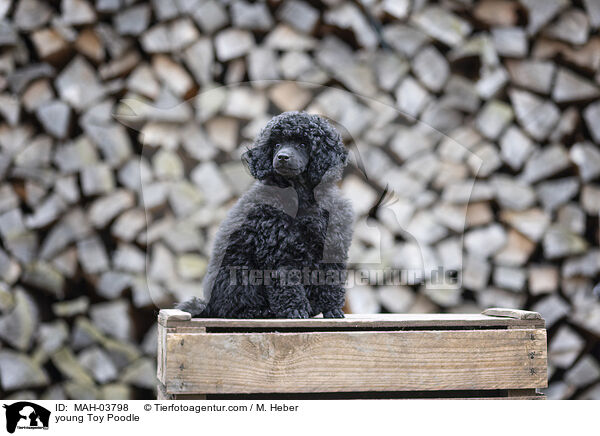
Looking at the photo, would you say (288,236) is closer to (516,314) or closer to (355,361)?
(355,361)

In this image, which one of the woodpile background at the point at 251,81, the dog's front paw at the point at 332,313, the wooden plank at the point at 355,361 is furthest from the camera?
the woodpile background at the point at 251,81

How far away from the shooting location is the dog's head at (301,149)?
3.52 ft

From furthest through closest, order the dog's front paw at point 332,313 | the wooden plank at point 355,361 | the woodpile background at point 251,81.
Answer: the woodpile background at point 251,81 < the dog's front paw at point 332,313 < the wooden plank at point 355,361

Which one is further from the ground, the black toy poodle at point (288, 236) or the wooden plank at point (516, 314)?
the black toy poodle at point (288, 236)

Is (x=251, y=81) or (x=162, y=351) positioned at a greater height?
(x=251, y=81)

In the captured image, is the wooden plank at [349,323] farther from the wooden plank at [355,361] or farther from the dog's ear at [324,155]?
the dog's ear at [324,155]

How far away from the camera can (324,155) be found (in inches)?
42.8

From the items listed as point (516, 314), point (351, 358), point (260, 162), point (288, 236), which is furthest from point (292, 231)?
point (516, 314)

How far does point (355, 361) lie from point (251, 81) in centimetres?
81

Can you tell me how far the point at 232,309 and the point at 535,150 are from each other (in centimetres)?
111

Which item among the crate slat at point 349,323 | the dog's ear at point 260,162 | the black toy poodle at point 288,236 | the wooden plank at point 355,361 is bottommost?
the wooden plank at point 355,361
